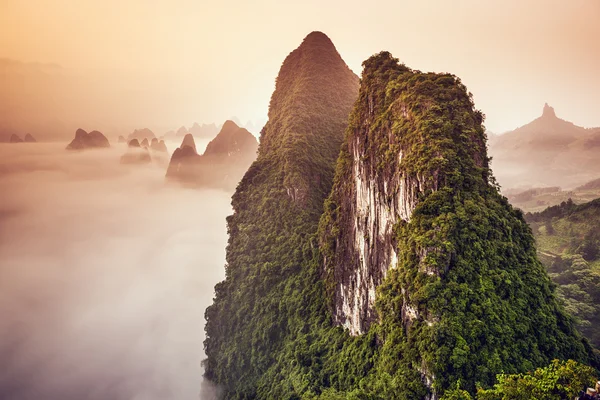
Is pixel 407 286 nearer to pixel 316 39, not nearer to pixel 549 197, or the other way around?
pixel 316 39

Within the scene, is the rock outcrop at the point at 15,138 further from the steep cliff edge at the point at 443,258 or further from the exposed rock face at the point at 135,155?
the steep cliff edge at the point at 443,258

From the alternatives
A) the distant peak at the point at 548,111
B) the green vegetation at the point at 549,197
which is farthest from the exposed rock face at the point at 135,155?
the distant peak at the point at 548,111

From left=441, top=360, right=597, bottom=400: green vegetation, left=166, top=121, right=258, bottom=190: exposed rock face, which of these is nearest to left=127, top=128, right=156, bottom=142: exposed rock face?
left=166, top=121, right=258, bottom=190: exposed rock face

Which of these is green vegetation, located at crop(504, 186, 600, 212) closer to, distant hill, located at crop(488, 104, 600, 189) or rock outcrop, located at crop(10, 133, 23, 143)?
distant hill, located at crop(488, 104, 600, 189)

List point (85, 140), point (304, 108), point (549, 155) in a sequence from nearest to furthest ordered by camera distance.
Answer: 1. point (304, 108)
2. point (85, 140)
3. point (549, 155)

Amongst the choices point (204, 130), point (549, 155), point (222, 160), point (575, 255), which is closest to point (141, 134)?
point (204, 130)

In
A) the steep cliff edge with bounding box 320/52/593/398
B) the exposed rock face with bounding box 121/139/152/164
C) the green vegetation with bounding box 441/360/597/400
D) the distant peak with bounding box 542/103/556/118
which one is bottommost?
the green vegetation with bounding box 441/360/597/400
